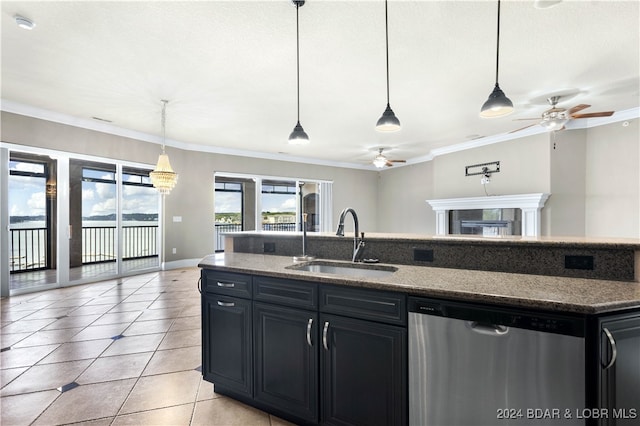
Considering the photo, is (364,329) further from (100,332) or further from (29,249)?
(29,249)

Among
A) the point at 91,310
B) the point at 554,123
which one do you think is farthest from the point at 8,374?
the point at 554,123

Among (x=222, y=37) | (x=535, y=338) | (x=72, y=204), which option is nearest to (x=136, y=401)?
(x=535, y=338)

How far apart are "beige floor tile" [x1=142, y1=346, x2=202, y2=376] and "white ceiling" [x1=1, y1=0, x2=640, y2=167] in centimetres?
279

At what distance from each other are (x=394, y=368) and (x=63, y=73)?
4.37m

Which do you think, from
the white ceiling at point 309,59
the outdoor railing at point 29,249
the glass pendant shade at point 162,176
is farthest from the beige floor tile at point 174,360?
the outdoor railing at point 29,249

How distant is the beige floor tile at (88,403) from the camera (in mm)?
1912

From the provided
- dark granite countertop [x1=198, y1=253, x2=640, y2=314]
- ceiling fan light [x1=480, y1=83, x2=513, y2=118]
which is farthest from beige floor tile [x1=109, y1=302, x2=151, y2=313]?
ceiling fan light [x1=480, y1=83, x2=513, y2=118]

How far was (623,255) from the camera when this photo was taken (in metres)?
1.58

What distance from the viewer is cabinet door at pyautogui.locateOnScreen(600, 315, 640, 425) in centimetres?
116

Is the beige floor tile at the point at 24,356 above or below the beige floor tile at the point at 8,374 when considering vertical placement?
above

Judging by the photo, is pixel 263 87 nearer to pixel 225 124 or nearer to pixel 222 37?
pixel 222 37

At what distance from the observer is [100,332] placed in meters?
3.24

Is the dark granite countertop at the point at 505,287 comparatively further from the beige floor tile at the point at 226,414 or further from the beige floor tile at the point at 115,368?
the beige floor tile at the point at 115,368

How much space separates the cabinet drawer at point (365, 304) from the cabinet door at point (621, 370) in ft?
2.41
